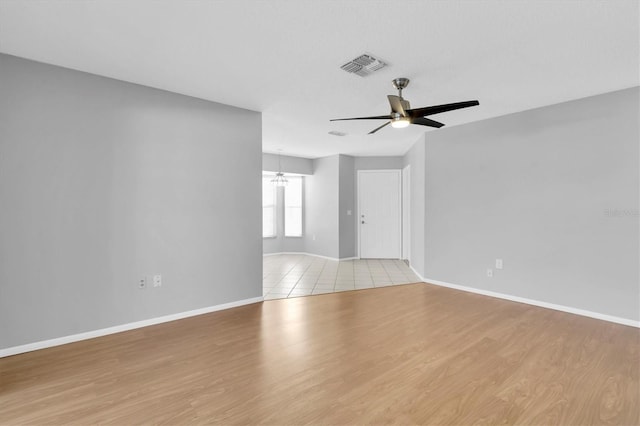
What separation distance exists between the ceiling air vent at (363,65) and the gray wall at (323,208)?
433 cm

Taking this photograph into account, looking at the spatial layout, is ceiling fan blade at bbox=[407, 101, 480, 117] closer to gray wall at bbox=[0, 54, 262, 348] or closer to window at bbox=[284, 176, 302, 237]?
gray wall at bbox=[0, 54, 262, 348]

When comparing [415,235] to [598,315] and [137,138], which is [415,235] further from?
[137,138]

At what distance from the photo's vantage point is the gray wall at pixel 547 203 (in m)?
3.34

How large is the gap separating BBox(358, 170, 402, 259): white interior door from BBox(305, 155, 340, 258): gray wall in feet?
2.18

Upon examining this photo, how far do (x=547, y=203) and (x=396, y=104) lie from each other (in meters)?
2.60

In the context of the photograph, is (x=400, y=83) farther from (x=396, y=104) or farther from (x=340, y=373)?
(x=340, y=373)

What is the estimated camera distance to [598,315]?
11.3 ft

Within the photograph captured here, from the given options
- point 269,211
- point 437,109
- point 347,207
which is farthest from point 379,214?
point 437,109

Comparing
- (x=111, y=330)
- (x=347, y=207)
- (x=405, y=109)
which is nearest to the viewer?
(x=405, y=109)

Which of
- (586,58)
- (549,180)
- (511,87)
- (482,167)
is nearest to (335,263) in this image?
(482,167)

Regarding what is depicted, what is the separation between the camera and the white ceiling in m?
2.00

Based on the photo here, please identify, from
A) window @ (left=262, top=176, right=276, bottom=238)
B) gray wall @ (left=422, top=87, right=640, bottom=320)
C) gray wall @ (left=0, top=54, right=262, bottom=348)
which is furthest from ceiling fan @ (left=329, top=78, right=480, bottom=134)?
window @ (left=262, top=176, right=276, bottom=238)

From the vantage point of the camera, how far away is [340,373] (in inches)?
89.7

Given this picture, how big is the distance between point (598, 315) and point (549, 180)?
1640 mm
